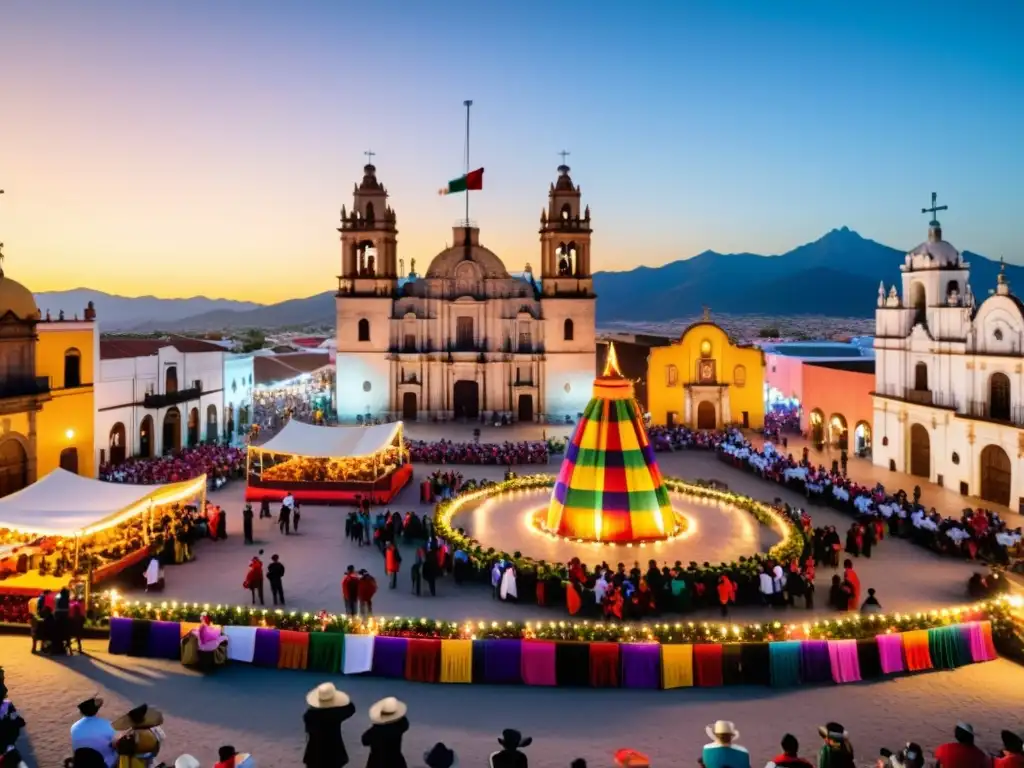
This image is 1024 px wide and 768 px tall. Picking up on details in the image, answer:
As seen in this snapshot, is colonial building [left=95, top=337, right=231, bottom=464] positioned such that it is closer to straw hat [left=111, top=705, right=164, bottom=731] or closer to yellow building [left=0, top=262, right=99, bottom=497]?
yellow building [left=0, top=262, right=99, bottom=497]

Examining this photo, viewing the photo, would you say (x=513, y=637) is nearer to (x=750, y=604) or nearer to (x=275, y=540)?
(x=750, y=604)

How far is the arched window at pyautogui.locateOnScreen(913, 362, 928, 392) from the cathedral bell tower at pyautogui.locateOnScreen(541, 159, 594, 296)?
65.4 feet

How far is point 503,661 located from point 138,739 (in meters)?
5.54

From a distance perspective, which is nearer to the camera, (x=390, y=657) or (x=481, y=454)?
(x=390, y=657)

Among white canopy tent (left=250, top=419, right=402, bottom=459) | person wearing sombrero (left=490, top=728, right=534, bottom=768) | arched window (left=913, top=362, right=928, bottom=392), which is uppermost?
arched window (left=913, top=362, right=928, bottom=392)

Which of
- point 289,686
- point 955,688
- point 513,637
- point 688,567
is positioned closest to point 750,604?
point 688,567

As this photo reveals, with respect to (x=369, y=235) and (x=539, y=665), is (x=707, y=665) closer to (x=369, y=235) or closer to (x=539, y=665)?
(x=539, y=665)

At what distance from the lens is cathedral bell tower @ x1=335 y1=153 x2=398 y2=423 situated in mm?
44156

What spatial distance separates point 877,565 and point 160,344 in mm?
30734

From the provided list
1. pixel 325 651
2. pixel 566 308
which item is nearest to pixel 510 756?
pixel 325 651

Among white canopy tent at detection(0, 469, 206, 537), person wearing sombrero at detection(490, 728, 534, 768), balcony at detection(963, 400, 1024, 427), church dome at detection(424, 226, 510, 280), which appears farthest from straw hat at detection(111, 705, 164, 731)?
church dome at detection(424, 226, 510, 280)

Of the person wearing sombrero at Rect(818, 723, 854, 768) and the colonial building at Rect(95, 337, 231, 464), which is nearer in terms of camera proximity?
the person wearing sombrero at Rect(818, 723, 854, 768)

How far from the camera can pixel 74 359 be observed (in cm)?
2752

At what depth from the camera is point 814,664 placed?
38.2 feet
